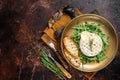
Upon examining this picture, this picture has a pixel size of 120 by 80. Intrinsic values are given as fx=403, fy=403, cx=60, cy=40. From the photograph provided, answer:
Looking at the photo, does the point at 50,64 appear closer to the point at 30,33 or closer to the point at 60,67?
the point at 60,67

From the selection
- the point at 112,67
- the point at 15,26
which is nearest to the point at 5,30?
the point at 15,26

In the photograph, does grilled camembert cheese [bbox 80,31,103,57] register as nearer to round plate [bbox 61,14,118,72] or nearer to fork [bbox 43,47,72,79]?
round plate [bbox 61,14,118,72]

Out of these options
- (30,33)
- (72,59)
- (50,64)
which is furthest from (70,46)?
(30,33)

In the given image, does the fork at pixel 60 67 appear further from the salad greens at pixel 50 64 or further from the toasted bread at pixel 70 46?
the toasted bread at pixel 70 46

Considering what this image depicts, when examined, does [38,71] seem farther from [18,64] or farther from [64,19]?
[64,19]

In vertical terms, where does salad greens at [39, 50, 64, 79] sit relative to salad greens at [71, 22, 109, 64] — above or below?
below

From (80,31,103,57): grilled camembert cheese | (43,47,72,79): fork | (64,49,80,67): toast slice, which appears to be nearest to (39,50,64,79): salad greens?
(43,47,72,79): fork
